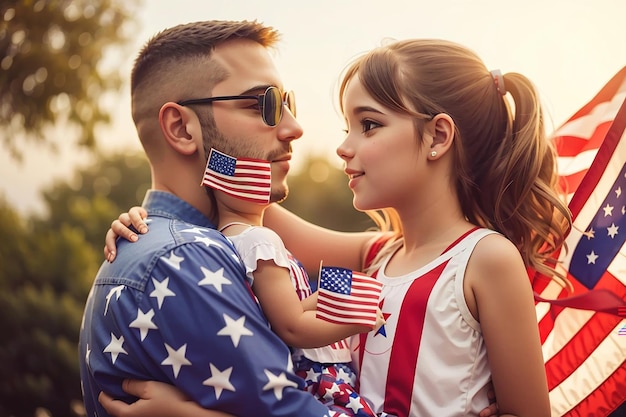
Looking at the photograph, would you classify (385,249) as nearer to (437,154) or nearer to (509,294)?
(437,154)

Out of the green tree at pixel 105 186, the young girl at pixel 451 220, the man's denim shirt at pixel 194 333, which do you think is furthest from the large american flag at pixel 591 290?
the green tree at pixel 105 186

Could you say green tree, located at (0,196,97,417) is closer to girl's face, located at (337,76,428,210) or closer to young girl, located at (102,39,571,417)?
young girl, located at (102,39,571,417)

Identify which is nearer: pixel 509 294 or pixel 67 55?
pixel 509 294

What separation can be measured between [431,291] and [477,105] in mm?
974

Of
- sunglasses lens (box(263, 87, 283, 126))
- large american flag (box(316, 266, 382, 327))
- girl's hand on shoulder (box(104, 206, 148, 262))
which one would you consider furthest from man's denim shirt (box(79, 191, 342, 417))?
sunglasses lens (box(263, 87, 283, 126))

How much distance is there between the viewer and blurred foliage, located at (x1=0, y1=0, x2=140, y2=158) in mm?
11148

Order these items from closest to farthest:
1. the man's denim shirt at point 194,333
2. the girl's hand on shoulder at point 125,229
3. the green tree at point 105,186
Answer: the man's denim shirt at point 194,333
the girl's hand on shoulder at point 125,229
the green tree at point 105,186

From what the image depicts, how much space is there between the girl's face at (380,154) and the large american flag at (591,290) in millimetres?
931

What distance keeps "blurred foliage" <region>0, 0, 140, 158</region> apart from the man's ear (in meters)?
8.40

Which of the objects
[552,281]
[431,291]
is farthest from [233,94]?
[552,281]

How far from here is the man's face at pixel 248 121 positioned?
3320 millimetres

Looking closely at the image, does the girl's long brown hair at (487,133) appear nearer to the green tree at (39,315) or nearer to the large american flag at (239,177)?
the large american flag at (239,177)

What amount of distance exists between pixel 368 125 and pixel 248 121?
58 centimetres

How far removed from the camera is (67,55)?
1205 cm
